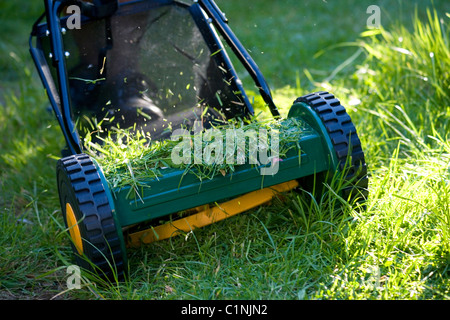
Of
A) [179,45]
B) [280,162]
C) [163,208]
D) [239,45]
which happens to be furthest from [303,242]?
[179,45]

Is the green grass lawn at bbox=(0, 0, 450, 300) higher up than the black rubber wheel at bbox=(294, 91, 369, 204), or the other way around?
the black rubber wheel at bbox=(294, 91, 369, 204)

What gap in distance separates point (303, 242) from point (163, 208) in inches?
20.4

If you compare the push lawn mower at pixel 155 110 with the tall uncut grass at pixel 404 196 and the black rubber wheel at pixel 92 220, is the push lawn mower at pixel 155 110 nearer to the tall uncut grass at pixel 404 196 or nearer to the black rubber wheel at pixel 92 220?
the black rubber wheel at pixel 92 220

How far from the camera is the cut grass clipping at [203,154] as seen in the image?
1.69 m

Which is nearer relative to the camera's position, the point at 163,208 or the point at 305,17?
the point at 163,208

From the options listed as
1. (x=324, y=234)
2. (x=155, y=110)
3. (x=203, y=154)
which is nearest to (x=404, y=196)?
(x=324, y=234)

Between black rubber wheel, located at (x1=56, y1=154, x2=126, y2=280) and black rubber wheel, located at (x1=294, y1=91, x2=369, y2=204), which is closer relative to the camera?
black rubber wheel, located at (x1=56, y1=154, x2=126, y2=280)

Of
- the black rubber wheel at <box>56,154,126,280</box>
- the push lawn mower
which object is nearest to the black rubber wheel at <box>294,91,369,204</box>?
the push lawn mower

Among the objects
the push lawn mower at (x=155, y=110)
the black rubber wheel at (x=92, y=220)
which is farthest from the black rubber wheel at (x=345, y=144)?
the black rubber wheel at (x=92, y=220)

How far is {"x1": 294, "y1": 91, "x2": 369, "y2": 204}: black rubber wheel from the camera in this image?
1760 millimetres

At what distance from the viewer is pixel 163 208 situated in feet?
5.51

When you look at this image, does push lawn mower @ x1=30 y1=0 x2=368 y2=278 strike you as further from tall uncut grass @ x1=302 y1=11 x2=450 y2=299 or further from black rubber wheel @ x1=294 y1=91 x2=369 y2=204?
tall uncut grass @ x1=302 y1=11 x2=450 y2=299

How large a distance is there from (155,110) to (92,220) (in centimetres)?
81
